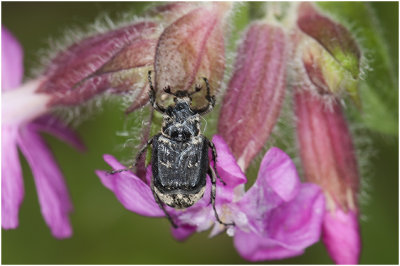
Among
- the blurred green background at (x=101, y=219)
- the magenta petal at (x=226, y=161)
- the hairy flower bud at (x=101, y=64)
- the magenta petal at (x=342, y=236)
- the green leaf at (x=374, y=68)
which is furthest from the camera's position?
the blurred green background at (x=101, y=219)

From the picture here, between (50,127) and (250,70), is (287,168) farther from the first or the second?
(50,127)

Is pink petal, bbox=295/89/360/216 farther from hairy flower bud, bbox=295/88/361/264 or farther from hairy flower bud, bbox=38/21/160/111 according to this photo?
hairy flower bud, bbox=38/21/160/111

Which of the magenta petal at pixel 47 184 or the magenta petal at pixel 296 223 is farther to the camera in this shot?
the magenta petal at pixel 47 184

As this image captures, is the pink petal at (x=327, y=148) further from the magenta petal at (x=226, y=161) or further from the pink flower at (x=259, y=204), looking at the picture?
the magenta petal at (x=226, y=161)

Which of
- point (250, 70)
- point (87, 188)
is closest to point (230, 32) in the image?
point (250, 70)

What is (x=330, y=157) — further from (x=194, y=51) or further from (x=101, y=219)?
(x=101, y=219)

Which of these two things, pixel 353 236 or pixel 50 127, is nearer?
pixel 353 236

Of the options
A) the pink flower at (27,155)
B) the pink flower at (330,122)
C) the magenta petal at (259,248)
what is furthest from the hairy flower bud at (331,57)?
the pink flower at (27,155)
